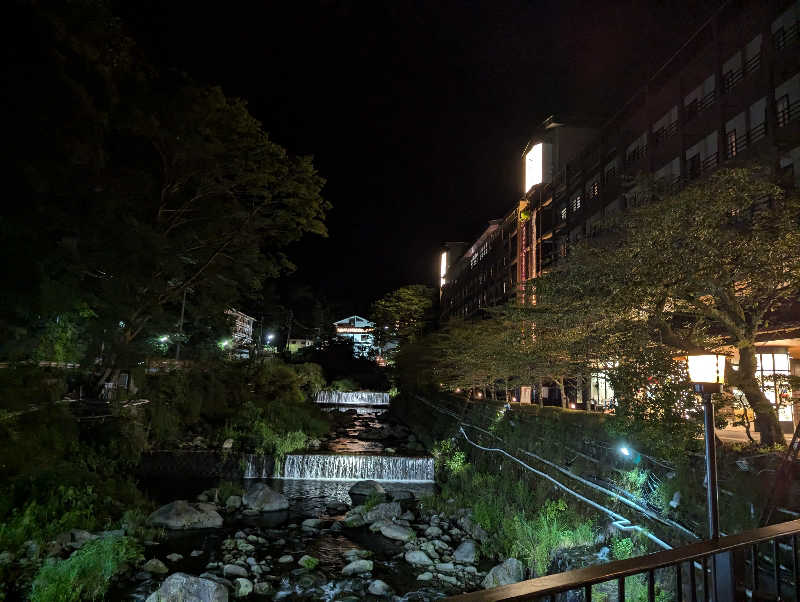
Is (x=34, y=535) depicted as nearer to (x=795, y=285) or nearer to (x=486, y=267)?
(x=795, y=285)

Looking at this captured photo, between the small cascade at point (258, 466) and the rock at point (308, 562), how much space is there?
9.05m

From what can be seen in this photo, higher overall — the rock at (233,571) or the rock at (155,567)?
the rock at (155,567)

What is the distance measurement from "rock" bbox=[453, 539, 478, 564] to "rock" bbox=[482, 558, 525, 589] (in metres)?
1.18

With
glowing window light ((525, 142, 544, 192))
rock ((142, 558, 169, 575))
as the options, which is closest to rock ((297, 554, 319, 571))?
rock ((142, 558, 169, 575))

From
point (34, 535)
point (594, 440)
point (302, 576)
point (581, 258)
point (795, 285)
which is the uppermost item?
point (581, 258)

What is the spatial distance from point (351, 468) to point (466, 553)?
9.53 metres

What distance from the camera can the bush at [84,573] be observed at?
26.7ft

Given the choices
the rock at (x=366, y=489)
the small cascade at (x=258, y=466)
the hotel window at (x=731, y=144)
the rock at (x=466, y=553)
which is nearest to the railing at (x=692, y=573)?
the rock at (x=466, y=553)

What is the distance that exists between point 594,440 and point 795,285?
17.9 feet

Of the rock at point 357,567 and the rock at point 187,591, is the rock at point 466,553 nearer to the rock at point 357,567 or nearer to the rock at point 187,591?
the rock at point 357,567

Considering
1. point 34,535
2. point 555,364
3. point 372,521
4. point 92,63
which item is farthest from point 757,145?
point 34,535

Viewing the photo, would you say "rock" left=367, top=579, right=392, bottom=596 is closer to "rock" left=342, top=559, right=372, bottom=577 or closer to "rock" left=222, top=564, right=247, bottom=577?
"rock" left=342, top=559, right=372, bottom=577

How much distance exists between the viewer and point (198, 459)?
1969cm

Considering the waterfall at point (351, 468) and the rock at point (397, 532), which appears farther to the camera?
the waterfall at point (351, 468)
